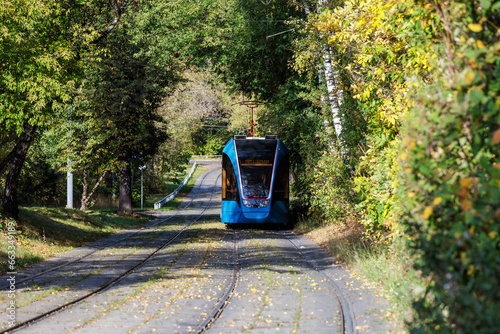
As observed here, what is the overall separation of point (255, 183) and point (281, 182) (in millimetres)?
1025

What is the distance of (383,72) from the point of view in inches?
401

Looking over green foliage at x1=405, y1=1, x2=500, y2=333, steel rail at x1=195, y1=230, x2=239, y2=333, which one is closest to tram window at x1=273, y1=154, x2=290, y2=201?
steel rail at x1=195, y1=230, x2=239, y2=333

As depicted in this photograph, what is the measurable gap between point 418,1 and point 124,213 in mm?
25190

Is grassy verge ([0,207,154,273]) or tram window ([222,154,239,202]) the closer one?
grassy verge ([0,207,154,273])

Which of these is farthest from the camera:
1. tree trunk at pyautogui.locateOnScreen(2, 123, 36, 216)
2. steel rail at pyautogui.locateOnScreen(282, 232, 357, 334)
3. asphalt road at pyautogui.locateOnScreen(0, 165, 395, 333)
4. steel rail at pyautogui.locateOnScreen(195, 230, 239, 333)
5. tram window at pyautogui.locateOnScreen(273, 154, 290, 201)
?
tram window at pyautogui.locateOnScreen(273, 154, 290, 201)

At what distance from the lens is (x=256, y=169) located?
21188 mm

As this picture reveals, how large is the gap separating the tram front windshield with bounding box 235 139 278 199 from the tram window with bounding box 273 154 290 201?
28cm

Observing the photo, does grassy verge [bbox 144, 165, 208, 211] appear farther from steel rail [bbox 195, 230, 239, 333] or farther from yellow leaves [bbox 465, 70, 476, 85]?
yellow leaves [bbox 465, 70, 476, 85]

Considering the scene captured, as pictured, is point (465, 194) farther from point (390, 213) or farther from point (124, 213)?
point (124, 213)

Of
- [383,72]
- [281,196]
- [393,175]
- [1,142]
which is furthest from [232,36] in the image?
[393,175]

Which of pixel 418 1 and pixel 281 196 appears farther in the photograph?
pixel 281 196

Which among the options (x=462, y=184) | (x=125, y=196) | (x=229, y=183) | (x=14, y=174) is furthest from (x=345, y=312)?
(x=125, y=196)

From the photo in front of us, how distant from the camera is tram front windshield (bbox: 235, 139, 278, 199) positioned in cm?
2105

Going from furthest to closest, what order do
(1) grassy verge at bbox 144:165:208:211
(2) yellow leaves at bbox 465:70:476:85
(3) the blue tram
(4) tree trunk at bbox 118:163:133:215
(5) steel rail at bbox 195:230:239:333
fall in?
(1) grassy verge at bbox 144:165:208:211
(4) tree trunk at bbox 118:163:133:215
(3) the blue tram
(5) steel rail at bbox 195:230:239:333
(2) yellow leaves at bbox 465:70:476:85
